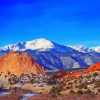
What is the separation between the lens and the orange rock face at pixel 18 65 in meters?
138

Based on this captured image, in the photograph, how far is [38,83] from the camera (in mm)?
113312

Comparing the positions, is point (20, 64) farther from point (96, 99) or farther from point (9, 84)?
point (96, 99)

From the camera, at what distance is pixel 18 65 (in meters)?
139

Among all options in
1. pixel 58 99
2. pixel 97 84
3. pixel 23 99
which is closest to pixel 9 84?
pixel 97 84

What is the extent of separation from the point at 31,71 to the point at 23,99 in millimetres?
80660

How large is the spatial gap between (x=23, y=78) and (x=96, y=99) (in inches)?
2975

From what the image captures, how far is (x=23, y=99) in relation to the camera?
58375mm

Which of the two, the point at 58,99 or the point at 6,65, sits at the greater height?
the point at 6,65

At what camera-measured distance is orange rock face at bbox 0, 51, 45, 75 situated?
138375 millimetres

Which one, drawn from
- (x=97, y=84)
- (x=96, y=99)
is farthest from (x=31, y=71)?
(x=96, y=99)

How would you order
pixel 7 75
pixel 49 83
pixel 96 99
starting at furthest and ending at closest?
pixel 7 75 < pixel 49 83 < pixel 96 99

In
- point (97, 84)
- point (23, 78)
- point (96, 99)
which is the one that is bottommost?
point (96, 99)

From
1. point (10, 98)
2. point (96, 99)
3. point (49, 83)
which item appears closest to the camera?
point (96, 99)

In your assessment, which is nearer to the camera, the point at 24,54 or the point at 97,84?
the point at 97,84
